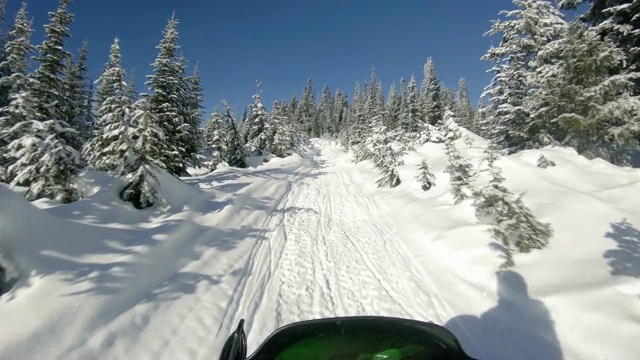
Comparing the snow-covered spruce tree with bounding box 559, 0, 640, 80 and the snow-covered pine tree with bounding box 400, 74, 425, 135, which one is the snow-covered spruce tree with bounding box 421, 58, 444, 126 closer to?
the snow-covered pine tree with bounding box 400, 74, 425, 135

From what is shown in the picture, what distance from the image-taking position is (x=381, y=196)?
15438mm

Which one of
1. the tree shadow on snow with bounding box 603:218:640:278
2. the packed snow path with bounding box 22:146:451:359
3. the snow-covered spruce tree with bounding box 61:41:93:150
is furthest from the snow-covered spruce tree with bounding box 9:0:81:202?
the snow-covered spruce tree with bounding box 61:41:93:150

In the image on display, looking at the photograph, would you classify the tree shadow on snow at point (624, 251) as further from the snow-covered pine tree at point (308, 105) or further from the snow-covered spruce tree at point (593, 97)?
the snow-covered pine tree at point (308, 105)

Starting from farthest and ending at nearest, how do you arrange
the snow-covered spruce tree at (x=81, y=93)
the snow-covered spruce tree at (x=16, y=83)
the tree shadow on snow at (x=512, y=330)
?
the snow-covered spruce tree at (x=81, y=93)
the snow-covered spruce tree at (x=16, y=83)
the tree shadow on snow at (x=512, y=330)

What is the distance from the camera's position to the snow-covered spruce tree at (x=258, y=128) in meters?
37.3

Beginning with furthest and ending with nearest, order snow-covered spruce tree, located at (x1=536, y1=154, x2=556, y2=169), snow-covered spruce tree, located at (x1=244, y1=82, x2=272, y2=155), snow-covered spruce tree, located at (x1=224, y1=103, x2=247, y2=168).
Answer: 1. snow-covered spruce tree, located at (x1=244, y1=82, x2=272, y2=155)
2. snow-covered spruce tree, located at (x1=224, y1=103, x2=247, y2=168)
3. snow-covered spruce tree, located at (x1=536, y1=154, x2=556, y2=169)

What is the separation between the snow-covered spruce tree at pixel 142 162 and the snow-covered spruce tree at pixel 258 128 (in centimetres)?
2716

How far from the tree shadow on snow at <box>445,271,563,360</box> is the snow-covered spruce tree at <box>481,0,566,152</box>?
12210 mm

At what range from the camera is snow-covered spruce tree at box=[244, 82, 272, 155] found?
122 feet

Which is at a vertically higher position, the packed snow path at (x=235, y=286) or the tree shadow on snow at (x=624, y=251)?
the tree shadow on snow at (x=624, y=251)

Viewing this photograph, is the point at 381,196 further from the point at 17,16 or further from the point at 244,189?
the point at 17,16

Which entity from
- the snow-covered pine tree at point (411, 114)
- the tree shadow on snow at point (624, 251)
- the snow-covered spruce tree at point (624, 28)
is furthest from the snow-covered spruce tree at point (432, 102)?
the tree shadow on snow at point (624, 251)

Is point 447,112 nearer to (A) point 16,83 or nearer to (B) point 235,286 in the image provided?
(B) point 235,286

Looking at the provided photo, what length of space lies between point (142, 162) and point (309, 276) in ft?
24.0
